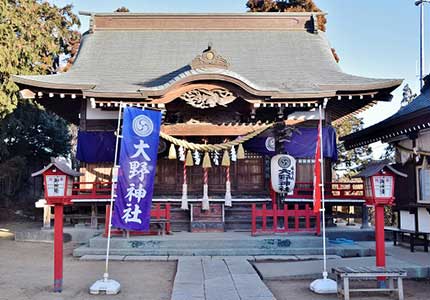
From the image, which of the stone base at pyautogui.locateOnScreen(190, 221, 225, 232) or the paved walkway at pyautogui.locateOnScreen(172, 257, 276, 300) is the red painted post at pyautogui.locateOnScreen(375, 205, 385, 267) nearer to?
the paved walkway at pyautogui.locateOnScreen(172, 257, 276, 300)

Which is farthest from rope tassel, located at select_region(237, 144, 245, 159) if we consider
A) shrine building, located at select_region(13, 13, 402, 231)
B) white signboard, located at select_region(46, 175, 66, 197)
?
white signboard, located at select_region(46, 175, 66, 197)

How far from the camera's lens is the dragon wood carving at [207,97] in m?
11.5

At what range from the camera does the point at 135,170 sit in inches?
273

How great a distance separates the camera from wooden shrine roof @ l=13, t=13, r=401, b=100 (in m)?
11.5

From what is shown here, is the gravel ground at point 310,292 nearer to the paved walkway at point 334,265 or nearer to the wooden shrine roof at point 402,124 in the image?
the paved walkway at point 334,265

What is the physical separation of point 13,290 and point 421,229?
27.1 feet

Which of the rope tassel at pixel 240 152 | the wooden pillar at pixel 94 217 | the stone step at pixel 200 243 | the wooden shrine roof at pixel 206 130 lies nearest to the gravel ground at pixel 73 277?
the stone step at pixel 200 243

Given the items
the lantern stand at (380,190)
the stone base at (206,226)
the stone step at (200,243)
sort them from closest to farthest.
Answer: the lantern stand at (380,190) < the stone step at (200,243) < the stone base at (206,226)

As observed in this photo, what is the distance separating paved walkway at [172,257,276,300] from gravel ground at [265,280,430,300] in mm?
288

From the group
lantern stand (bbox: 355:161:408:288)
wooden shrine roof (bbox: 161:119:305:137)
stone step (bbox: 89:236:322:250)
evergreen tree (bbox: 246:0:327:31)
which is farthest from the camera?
evergreen tree (bbox: 246:0:327:31)

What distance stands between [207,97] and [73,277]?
225 inches

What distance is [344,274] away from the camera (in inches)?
242

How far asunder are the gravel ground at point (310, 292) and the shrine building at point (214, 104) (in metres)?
4.41

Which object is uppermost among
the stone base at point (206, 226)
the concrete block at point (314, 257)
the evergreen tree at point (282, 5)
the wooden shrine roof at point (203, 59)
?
the evergreen tree at point (282, 5)
